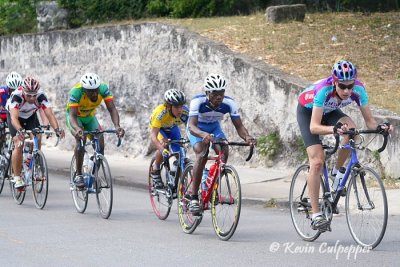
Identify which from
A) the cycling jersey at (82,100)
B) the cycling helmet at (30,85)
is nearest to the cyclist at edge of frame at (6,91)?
the cycling helmet at (30,85)

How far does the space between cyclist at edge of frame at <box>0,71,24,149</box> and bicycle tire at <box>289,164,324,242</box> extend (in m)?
5.96

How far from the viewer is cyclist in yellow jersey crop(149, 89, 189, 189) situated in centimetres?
1158

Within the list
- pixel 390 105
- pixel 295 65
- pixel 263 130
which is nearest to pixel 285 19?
pixel 295 65

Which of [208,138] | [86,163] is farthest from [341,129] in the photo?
[86,163]

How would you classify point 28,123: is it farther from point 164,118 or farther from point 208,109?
point 208,109

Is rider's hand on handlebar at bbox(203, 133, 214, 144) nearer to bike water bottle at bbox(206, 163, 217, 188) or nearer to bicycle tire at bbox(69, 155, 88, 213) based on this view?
bike water bottle at bbox(206, 163, 217, 188)

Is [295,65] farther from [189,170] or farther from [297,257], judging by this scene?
[297,257]

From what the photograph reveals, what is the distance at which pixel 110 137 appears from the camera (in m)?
21.0

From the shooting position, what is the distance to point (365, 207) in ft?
29.6

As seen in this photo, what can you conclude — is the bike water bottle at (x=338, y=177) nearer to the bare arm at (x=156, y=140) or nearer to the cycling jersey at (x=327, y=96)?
the cycling jersey at (x=327, y=96)

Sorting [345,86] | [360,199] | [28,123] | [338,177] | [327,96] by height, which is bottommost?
[28,123]

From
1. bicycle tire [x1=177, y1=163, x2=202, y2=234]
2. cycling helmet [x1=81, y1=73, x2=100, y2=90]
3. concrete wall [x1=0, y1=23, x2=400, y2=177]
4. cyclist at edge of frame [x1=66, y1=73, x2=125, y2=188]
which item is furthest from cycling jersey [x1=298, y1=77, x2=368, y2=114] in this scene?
concrete wall [x1=0, y1=23, x2=400, y2=177]

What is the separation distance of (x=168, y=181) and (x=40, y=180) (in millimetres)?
2378

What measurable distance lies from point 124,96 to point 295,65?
482cm
